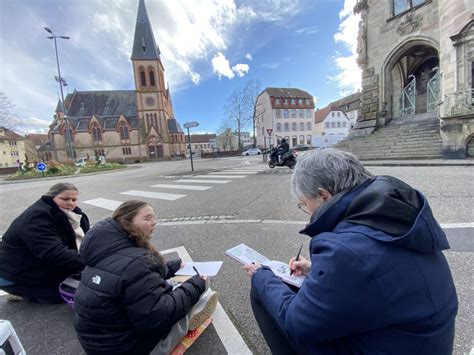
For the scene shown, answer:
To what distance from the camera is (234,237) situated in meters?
4.08

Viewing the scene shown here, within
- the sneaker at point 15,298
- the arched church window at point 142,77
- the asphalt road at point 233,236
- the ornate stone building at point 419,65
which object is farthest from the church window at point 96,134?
the sneaker at point 15,298

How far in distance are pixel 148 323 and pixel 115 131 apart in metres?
56.9

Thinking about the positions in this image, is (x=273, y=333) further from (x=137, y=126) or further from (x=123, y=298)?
(x=137, y=126)

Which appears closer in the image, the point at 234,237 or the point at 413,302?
the point at 413,302

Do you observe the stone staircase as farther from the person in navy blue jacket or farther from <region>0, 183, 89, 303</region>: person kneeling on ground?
<region>0, 183, 89, 303</region>: person kneeling on ground

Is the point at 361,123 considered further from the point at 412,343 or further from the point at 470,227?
the point at 412,343

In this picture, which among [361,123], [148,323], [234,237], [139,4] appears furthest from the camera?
[139,4]

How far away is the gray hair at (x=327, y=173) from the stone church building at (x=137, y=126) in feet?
171

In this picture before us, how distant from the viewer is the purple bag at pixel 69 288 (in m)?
2.24

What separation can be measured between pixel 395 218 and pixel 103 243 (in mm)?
1650

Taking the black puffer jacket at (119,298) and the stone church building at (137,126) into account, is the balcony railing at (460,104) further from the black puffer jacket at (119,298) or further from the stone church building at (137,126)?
the stone church building at (137,126)

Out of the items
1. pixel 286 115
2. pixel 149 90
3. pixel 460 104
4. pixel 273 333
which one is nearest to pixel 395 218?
pixel 273 333

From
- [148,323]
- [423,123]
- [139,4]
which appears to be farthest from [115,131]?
[148,323]

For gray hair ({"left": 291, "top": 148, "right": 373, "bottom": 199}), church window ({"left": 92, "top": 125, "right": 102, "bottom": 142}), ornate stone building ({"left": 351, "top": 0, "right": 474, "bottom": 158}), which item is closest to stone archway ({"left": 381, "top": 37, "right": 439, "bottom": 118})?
ornate stone building ({"left": 351, "top": 0, "right": 474, "bottom": 158})
